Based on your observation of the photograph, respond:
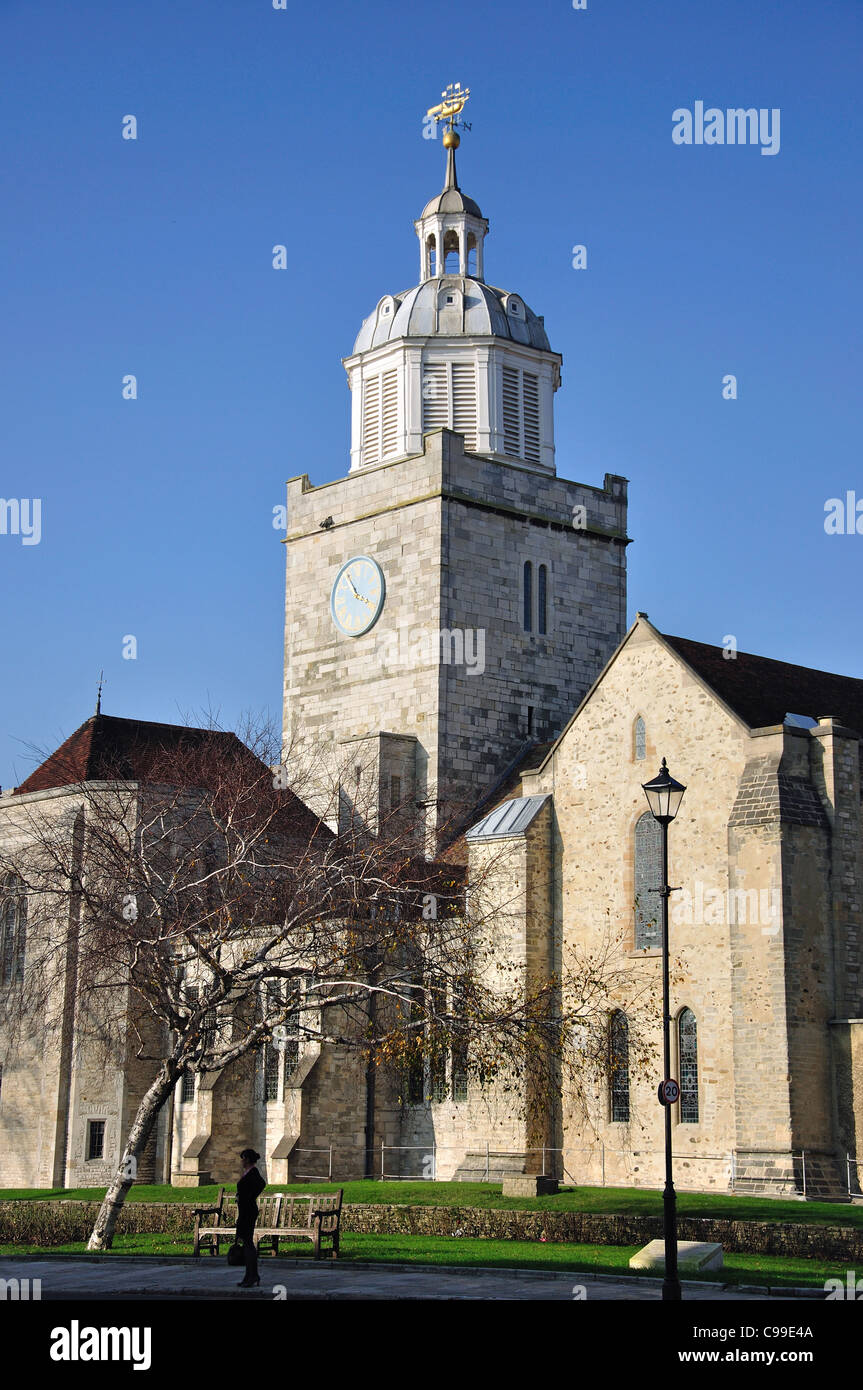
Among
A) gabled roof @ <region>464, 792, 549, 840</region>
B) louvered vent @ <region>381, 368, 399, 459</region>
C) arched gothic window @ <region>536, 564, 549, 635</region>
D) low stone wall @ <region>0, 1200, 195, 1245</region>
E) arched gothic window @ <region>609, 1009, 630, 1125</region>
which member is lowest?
low stone wall @ <region>0, 1200, 195, 1245</region>

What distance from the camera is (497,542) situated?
50.4 metres

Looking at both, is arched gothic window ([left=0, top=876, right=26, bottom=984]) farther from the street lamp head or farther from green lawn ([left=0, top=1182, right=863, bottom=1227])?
the street lamp head

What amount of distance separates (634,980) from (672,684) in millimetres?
6744

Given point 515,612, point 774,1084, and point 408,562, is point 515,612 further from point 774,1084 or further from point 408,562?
point 774,1084

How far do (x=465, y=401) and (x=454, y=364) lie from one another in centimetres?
119

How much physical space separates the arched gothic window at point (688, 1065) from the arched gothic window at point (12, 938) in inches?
845

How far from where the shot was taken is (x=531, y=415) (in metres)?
53.2

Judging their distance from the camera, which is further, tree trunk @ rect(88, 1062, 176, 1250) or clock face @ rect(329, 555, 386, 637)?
clock face @ rect(329, 555, 386, 637)

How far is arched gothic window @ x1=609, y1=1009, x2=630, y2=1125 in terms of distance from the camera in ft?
122

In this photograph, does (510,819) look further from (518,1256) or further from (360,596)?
(518,1256)

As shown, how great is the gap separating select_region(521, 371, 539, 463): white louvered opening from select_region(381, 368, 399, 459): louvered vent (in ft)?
13.4
